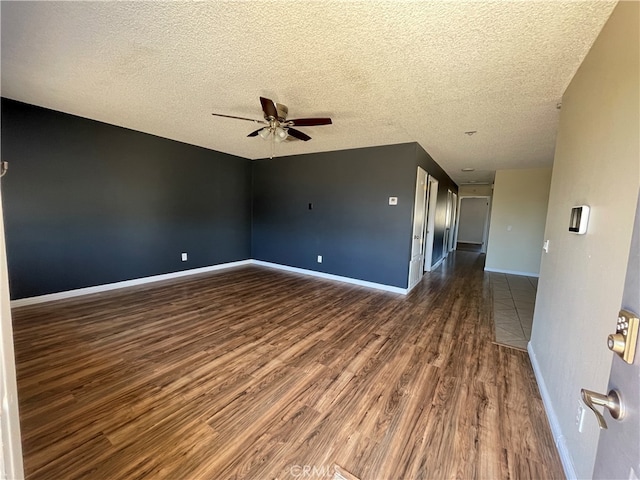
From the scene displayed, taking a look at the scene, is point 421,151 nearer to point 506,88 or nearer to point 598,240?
point 506,88

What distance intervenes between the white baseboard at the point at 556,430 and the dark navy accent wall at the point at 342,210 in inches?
92.3

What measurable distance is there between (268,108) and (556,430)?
10.3ft

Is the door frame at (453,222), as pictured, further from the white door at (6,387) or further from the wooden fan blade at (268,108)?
the white door at (6,387)

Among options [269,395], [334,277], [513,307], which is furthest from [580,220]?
[334,277]

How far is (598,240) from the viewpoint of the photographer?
4.31ft

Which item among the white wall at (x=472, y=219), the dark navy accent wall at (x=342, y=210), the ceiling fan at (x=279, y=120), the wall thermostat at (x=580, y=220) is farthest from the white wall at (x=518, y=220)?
the white wall at (x=472, y=219)

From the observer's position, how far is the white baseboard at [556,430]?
1.35 metres

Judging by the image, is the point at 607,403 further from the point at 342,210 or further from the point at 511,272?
the point at 511,272

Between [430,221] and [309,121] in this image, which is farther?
[430,221]

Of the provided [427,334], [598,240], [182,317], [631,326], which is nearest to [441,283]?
[427,334]

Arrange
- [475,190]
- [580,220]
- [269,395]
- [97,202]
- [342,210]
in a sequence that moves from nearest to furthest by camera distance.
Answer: [580,220] < [269,395] < [97,202] < [342,210] < [475,190]

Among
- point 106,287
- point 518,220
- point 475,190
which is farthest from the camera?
point 475,190

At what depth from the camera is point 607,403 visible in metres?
0.66

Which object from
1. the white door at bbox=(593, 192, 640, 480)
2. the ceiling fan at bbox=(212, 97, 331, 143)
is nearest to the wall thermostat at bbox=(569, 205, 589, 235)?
the white door at bbox=(593, 192, 640, 480)
